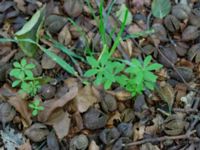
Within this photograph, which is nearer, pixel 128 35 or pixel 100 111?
pixel 100 111

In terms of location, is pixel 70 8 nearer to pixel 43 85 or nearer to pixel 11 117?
pixel 43 85

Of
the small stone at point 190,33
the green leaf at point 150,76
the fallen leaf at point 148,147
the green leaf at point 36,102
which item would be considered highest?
the small stone at point 190,33

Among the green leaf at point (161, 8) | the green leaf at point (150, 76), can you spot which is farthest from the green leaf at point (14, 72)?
the green leaf at point (161, 8)

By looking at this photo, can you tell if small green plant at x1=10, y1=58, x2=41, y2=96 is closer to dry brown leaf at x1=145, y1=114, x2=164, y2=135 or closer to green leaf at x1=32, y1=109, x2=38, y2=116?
green leaf at x1=32, y1=109, x2=38, y2=116

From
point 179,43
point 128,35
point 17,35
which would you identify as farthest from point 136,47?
point 17,35

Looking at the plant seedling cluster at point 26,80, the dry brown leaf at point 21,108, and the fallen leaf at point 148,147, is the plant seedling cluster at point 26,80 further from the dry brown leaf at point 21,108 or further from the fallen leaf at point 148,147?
the fallen leaf at point 148,147

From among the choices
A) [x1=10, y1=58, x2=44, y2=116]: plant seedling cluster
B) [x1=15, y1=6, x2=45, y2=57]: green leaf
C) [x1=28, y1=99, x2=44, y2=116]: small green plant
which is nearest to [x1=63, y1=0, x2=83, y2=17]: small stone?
[x1=15, y1=6, x2=45, y2=57]: green leaf
